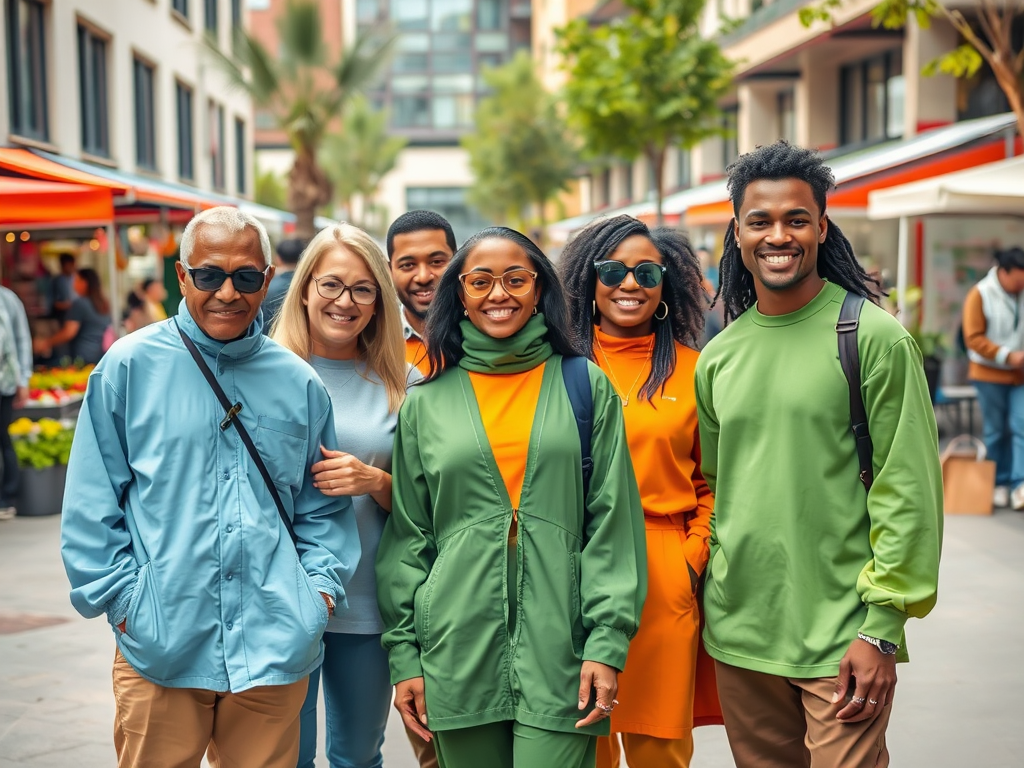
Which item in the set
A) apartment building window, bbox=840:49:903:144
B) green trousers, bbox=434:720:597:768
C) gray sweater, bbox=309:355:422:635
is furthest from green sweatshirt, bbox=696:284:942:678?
apartment building window, bbox=840:49:903:144

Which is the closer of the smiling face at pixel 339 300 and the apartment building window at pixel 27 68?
the smiling face at pixel 339 300

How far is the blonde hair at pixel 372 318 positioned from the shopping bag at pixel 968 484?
23.6 ft

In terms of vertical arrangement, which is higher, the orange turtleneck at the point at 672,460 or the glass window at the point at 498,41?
the glass window at the point at 498,41

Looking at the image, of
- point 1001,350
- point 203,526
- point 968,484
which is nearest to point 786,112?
point 1001,350

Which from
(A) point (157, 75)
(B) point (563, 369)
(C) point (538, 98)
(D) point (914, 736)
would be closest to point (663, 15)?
(A) point (157, 75)

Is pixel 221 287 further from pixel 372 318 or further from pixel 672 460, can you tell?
pixel 672 460

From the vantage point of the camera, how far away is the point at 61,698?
5496mm

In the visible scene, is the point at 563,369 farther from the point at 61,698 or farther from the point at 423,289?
the point at 61,698

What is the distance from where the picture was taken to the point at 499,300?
306 cm

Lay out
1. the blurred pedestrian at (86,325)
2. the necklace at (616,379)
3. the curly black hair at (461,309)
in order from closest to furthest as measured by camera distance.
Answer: the curly black hair at (461,309) < the necklace at (616,379) < the blurred pedestrian at (86,325)

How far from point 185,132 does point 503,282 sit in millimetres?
24596

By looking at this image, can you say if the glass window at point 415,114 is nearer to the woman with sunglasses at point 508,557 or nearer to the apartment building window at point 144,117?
the apartment building window at point 144,117

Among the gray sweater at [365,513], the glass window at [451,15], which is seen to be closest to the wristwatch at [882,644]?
the gray sweater at [365,513]

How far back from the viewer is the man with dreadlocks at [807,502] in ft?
9.18
